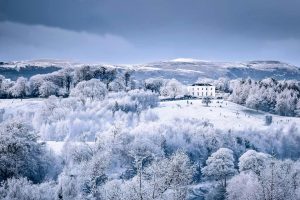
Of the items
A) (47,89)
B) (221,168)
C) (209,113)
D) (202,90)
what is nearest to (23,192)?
(221,168)

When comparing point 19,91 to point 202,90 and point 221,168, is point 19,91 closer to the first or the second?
point 202,90

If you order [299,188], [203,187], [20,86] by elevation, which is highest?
[20,86]

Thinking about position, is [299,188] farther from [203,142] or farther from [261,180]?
[203,142]

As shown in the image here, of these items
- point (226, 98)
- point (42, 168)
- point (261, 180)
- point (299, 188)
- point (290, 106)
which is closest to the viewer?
point (261, 180)

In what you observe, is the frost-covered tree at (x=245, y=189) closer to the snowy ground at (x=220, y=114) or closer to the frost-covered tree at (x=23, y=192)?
the frost-covered tree at (x=23, y=192)

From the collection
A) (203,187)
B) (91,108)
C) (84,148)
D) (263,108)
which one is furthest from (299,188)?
(263,108)
